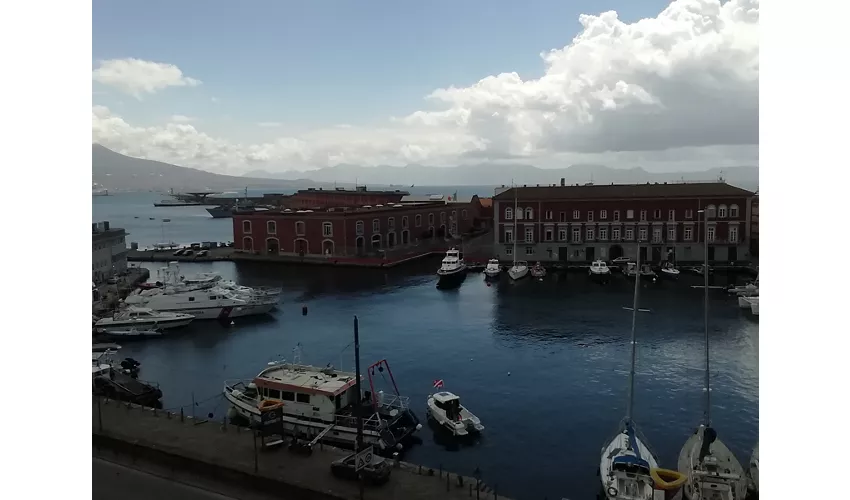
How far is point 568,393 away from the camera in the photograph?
5.58 metres

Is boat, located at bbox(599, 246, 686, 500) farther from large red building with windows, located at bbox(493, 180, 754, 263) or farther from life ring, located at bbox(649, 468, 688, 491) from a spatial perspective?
large red building with windows, located at bbox(493, 180, 754, 263)

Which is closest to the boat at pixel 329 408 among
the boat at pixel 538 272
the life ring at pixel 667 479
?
the life ring at pixel 667 479

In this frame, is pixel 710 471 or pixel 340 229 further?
pixel 340 229

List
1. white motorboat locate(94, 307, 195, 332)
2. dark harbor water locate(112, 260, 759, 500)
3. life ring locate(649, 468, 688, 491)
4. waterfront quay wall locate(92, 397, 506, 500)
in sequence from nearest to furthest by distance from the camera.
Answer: life ring locate(649, 468, 688, 491), waterfront quay wall locate(92, 397, 506, 500), dark harbor water locate(112, 260, 759, 500), white motorboat locate(94, 307, 195, 332)

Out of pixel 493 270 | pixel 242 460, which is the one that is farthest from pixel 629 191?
pixel 242 460

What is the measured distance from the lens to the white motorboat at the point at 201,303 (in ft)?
29.6

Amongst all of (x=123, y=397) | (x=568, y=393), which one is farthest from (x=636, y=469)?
(x=123, y=397)

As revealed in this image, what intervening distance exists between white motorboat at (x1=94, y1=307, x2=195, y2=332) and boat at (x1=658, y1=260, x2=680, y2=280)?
26.3ft

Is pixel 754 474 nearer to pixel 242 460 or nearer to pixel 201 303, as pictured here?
pixel 242 460

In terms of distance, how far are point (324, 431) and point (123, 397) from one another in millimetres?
2149

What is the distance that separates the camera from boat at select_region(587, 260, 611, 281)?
11664 millimetres

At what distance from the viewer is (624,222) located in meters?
12.6

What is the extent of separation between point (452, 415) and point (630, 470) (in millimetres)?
1571

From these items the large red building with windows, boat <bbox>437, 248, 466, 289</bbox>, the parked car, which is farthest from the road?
the large red building with windows
